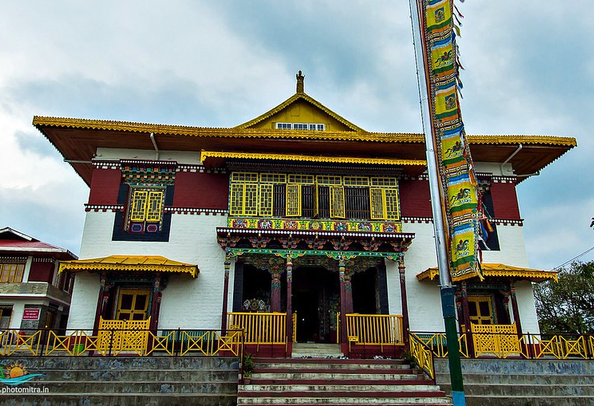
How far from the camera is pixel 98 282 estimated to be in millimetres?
17969

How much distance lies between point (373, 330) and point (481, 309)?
5533 millimetres

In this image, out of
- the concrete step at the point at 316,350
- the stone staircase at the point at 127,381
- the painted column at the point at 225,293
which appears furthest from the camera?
the painted column at the point at 225,293

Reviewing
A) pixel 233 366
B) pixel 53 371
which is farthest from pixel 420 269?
pixel 53 371

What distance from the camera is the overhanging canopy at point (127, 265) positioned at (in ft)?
54.0

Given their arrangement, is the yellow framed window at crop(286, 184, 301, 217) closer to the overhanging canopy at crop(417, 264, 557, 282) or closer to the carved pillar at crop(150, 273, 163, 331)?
the carved pillar at crop(150, 273, 163, 331)

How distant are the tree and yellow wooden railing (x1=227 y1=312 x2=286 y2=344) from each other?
2313 cm

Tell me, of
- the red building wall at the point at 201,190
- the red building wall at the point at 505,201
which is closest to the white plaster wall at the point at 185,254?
the red building wall at the point at 201,190

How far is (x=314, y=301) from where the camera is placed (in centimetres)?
2062

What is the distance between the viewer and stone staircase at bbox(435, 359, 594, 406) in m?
13.0

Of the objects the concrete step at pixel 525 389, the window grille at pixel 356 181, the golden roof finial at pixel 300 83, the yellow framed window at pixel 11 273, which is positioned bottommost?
the concrete step at pixel 525 389

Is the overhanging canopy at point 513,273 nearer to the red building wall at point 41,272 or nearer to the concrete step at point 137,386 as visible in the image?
the concrete step at point 137,386

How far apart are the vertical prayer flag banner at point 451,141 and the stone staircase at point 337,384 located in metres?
5.03

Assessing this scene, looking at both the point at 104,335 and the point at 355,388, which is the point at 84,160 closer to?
the point at 104,335

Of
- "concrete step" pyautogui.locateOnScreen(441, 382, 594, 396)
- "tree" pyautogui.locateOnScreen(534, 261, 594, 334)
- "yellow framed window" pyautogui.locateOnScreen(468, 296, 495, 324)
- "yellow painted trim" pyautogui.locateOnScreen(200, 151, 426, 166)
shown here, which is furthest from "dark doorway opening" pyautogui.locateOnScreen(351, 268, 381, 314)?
"tree" pyautogui.locateOnScreen(534, 261, 594, 334)
